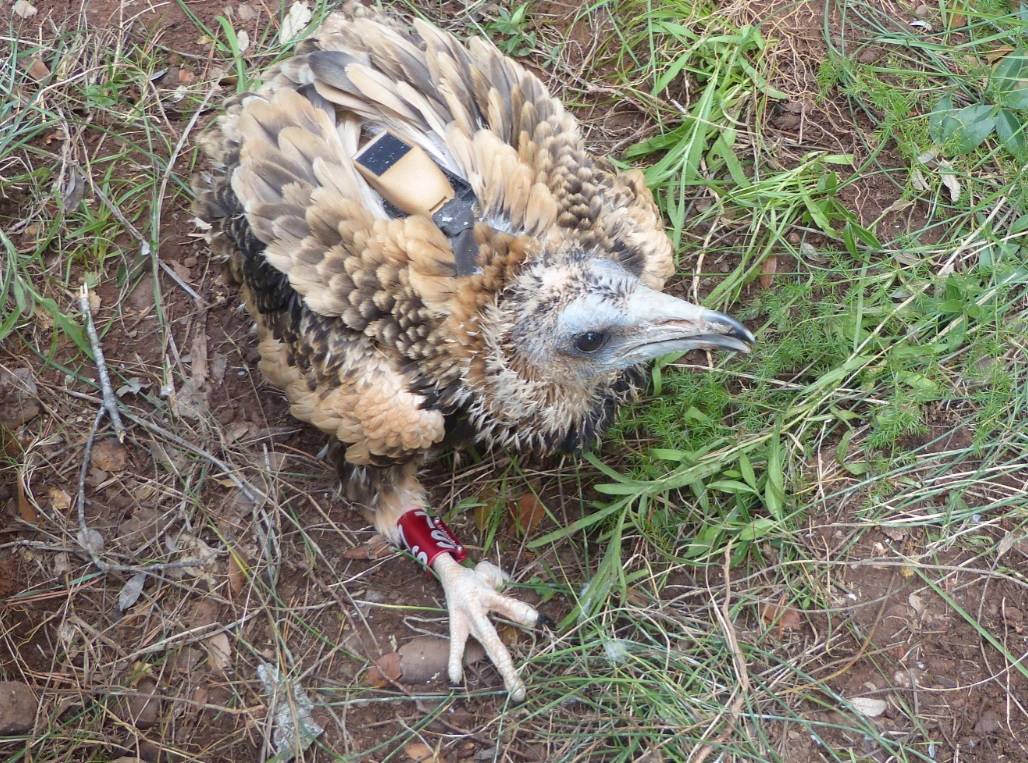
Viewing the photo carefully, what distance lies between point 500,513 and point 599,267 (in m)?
1.11

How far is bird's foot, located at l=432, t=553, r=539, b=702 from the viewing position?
322 centimetres

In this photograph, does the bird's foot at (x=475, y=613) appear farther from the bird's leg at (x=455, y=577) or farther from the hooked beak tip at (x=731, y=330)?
the hooked beak tip at (x=731, y=330)

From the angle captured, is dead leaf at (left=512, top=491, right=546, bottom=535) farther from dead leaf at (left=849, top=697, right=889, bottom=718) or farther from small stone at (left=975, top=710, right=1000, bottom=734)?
small stone at (left=975, top=710, right=1000, bottom=734)

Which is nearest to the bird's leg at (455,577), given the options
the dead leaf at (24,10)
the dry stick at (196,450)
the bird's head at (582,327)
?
the dry stick at (196,450)

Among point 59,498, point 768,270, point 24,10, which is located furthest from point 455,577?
point 24,10

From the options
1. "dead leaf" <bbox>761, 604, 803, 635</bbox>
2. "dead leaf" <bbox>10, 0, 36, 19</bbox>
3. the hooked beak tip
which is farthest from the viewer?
"dead leaf" <bbox>10, 0, 36, 19</bbox>

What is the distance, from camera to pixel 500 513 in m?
3.55

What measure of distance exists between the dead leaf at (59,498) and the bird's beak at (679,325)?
2294 mm

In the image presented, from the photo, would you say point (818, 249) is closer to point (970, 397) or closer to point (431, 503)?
point (970, 397)

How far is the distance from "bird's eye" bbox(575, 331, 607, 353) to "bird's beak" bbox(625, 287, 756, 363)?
92 millimetres

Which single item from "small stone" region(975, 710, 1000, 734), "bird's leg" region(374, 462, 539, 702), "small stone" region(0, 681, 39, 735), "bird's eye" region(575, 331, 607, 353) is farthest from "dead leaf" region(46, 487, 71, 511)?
"small stone" region(975, 710, 1000, 734)

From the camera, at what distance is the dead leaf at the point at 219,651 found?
332 cm

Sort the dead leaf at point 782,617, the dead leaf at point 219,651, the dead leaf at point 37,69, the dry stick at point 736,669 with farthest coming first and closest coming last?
the dead leaf at point 37,69 → the dead leaf at point 219,651 → the dead leaf at point 782,617 → the dry stick at point 736,669

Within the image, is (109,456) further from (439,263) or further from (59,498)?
(439,263)
